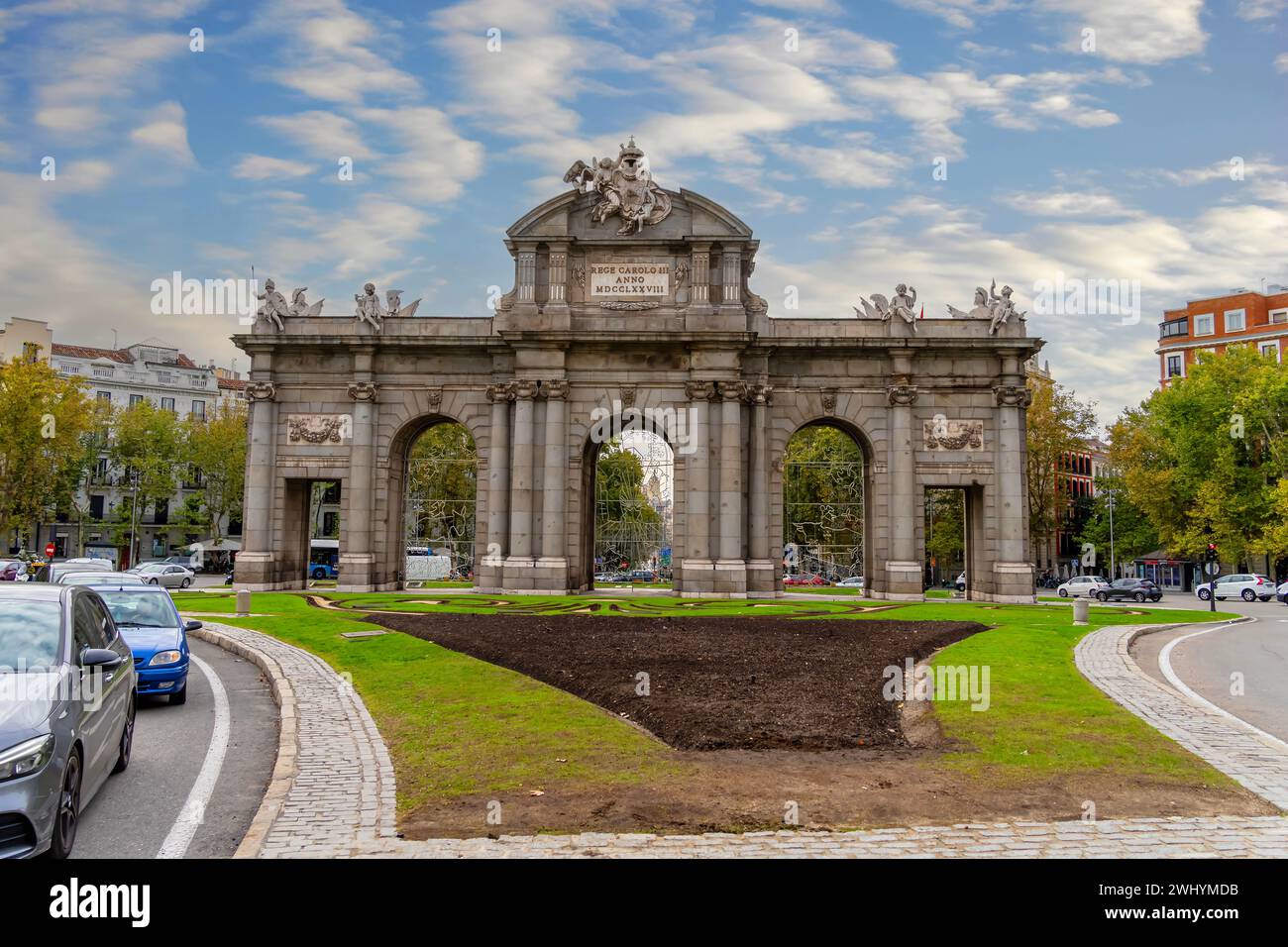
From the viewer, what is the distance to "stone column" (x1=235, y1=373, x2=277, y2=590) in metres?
38.2

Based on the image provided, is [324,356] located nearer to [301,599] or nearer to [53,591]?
[301,599]

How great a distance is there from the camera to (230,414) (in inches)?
3115

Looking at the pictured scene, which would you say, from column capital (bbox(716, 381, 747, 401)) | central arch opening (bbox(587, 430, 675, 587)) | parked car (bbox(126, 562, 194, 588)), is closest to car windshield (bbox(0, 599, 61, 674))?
column capital (bbox(716, 381, 747, 401))

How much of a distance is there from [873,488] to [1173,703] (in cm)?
2535

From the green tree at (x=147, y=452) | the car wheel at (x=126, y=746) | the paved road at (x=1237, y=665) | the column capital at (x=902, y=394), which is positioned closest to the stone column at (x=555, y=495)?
the column capital at (x=902, y=394)

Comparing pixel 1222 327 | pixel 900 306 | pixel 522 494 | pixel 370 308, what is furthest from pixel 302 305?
pixel 1222 327

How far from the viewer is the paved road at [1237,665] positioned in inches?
549

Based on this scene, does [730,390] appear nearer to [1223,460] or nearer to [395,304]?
[395,304]

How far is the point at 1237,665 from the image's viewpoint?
65.0ft

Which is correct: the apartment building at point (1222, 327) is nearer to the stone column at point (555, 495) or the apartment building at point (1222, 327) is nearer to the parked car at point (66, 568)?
the stone column at point (555, 495)

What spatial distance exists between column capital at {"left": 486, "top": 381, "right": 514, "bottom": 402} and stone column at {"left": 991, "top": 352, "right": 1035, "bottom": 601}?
791 inches

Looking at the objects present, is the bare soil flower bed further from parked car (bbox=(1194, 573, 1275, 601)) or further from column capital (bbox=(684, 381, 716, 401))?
parked car (bbox=(1194, 573, 1275, 601))

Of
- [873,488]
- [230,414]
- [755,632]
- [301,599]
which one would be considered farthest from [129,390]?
[755,632]
